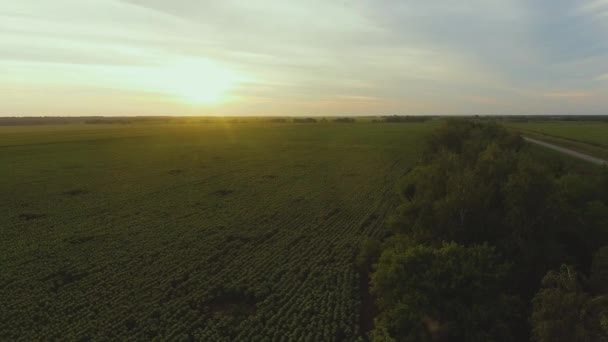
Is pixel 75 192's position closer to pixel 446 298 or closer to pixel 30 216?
pixel 30 216

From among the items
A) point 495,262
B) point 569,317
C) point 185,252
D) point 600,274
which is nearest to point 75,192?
point 185,252

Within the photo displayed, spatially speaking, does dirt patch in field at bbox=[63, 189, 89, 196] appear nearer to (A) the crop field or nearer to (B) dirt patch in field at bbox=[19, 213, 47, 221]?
(A) the crop field

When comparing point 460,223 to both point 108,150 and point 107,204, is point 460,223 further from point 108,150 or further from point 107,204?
point 108,150

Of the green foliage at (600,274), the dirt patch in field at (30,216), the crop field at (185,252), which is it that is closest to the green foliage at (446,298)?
the crop field at (185,252)

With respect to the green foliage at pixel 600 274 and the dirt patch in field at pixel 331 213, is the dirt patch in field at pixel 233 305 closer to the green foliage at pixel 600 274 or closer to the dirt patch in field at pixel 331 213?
the dirt patch in field at pixel 331 213

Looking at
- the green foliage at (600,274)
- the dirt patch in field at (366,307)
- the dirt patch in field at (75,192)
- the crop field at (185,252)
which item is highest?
the green foliage at (600,274)

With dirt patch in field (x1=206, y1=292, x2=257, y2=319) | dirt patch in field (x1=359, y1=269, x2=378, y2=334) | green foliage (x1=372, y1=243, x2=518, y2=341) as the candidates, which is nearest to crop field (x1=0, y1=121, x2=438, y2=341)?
dirt patch in field (x1=206, y1=292, x2=257, y2=319)

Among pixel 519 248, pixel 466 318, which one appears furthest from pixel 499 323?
pixel 519 248
